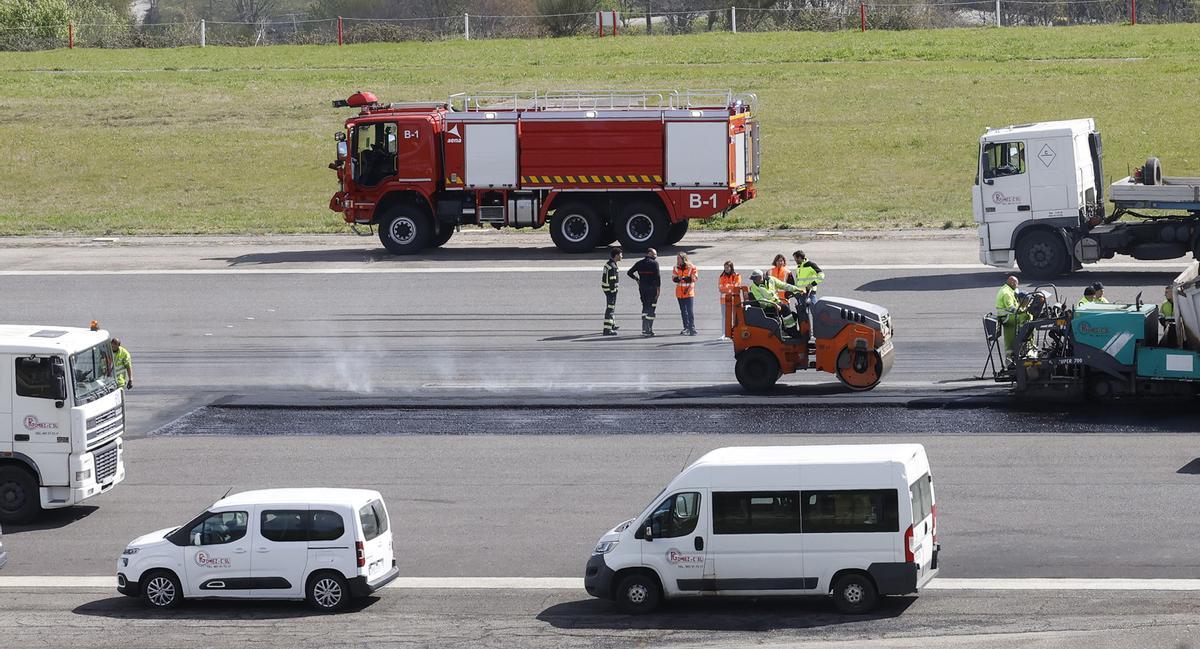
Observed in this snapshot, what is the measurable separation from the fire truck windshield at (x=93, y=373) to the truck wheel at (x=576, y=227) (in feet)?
57.9

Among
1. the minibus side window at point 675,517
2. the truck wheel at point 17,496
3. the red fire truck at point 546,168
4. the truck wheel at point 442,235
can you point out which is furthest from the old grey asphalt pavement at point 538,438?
the truck wheel at point 442,235

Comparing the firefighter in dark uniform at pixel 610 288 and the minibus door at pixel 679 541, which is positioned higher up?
the firefighter in dark uniform at pixel 610 288

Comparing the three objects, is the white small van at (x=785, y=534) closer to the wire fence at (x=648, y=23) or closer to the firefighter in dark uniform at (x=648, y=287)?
the firefighter in dark uniform at (x=648, y=287)

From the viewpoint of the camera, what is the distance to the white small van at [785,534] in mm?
13164

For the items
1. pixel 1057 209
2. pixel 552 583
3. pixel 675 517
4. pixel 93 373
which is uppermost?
pixel 1057 209

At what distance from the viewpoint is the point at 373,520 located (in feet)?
47.0

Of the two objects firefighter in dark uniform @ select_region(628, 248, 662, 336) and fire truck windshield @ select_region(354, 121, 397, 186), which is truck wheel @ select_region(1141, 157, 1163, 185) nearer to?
firefighter in dark uniform @ select_region(628, 248, 662, 336)

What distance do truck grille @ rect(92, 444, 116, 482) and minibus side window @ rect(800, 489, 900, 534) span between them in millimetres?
8741

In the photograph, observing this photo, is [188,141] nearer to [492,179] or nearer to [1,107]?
Answer: [1,107]

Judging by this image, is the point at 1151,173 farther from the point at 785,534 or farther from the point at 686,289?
the point at 785,534

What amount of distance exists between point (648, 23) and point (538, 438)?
161ft

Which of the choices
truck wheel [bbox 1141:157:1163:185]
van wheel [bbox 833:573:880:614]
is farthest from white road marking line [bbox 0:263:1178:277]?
van wheel [bbox 833:573:880:614]

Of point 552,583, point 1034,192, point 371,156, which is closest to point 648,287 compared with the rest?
point 1034,192

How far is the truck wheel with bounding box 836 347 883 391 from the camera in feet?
70.4
